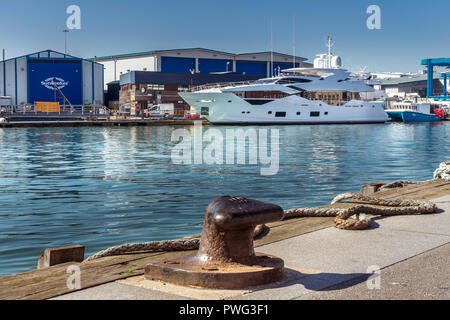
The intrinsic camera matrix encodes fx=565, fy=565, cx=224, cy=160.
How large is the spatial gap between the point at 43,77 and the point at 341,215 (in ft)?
219

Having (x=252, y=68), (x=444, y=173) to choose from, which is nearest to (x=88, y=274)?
(x=444, y=173)

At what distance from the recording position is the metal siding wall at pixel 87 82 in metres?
69.9

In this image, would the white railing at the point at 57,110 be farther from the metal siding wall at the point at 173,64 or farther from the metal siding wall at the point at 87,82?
the metal siding wall at the point at 173,64

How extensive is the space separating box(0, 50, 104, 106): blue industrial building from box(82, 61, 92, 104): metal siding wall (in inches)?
4.4

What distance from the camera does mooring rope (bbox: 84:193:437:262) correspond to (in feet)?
16.3

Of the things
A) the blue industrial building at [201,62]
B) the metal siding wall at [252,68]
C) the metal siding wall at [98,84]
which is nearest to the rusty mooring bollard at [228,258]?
the metal siding wall at [98,84]

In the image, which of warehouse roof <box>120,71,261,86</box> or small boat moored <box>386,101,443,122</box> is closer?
warehouse roof <box>120,71,261,86</box>

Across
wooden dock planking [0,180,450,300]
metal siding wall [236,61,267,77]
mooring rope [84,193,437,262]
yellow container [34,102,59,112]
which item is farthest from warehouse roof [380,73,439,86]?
wooden dock planking [0,180,450,300]

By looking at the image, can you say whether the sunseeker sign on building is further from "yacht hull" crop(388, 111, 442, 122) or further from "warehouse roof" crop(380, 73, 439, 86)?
"warehouse roof" crop(380, 73, 439, 86)

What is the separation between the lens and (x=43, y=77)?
67.9 metres

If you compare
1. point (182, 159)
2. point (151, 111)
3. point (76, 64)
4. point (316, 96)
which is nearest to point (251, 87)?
point (316, 96)

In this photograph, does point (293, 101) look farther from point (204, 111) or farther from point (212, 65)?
point (212, 65)

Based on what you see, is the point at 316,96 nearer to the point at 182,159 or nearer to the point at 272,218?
the point at 182,159

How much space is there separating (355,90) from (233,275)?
6671cm
